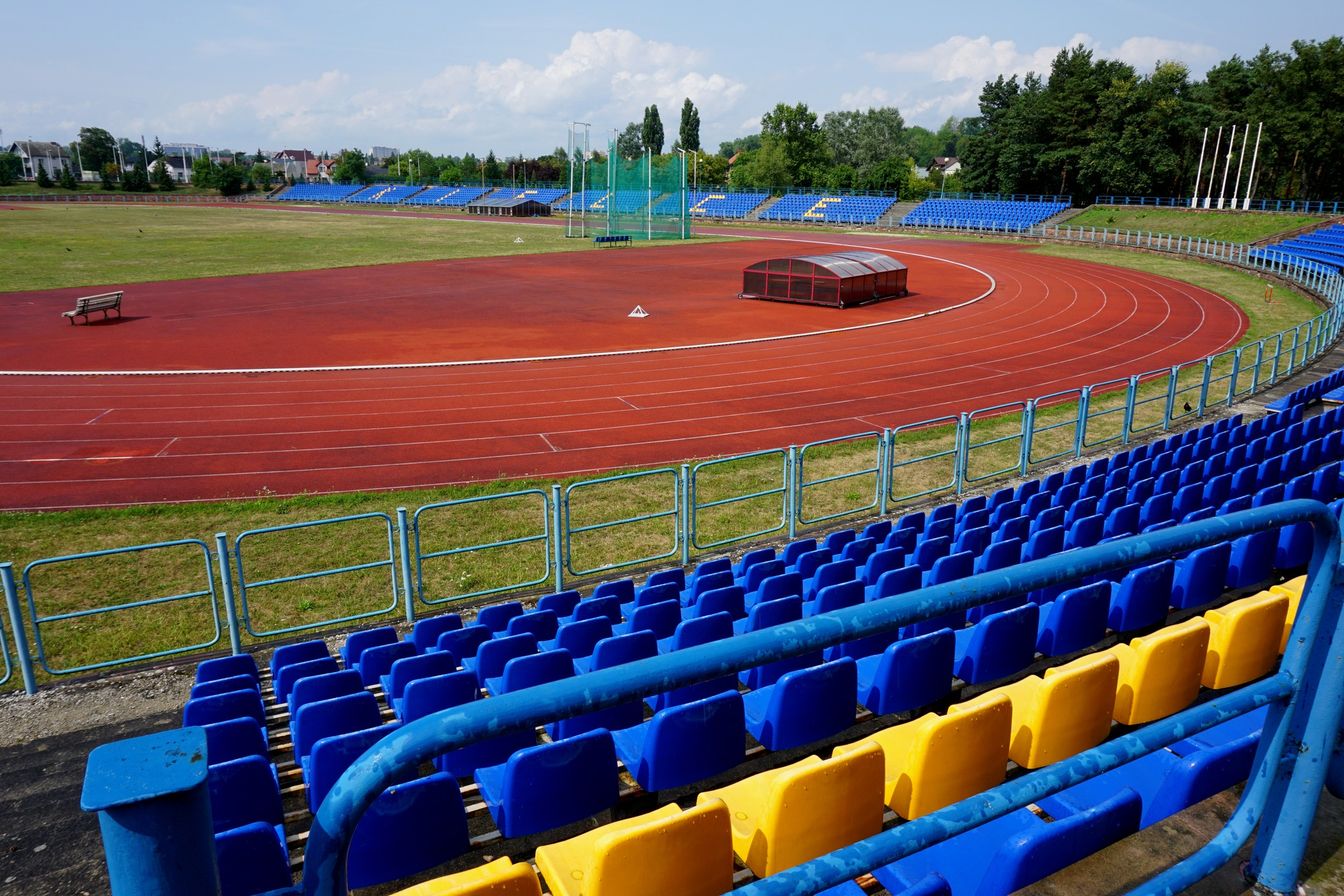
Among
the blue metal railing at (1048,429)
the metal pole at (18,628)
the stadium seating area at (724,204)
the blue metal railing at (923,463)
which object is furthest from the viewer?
the stadium seating area at (724,204)

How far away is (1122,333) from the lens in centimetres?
3075

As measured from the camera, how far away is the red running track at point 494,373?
17.1 metres

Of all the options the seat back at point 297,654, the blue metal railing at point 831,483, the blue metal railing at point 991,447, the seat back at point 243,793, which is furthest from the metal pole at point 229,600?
the blue metal railing at point 991,447

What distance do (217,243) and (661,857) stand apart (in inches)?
2732

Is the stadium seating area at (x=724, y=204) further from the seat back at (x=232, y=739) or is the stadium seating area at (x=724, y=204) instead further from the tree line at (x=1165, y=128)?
the seat back at (x=232, y=739)

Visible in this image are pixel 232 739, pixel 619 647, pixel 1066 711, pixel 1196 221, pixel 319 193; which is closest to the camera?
pixel 1066 711

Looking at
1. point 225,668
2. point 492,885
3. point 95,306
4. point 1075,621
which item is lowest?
point 95,306

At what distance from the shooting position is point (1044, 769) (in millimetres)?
2336

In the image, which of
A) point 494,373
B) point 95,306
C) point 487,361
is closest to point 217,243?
point 95,306

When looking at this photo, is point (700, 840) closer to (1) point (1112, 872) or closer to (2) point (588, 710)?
(2) point (588, 710)

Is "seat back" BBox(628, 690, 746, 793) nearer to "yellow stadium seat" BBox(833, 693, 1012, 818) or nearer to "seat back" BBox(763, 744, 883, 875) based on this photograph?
"yellow stadium seat" BBox(833, 693, 1012, 818)

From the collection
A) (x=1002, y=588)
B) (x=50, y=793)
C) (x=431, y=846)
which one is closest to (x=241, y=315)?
(x=50, y=793)

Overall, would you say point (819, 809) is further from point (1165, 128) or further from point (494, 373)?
point (1165, 128)

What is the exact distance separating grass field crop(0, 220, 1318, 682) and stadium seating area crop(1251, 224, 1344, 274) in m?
29.6
